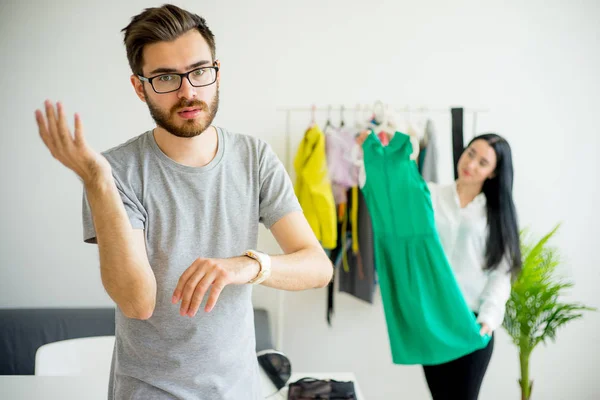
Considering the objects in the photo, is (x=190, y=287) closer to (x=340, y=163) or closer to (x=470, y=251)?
(x=470, y=251)

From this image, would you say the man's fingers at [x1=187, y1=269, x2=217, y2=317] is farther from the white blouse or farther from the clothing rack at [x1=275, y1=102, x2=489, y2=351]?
the clothing rack at [x1=275, y1=102, x2=489, y2=351]

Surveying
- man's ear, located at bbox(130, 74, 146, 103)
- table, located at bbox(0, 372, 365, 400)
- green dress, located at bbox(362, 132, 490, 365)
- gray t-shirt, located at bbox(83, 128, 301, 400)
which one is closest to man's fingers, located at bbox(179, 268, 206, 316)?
gray t-shirt, located at bbox(83, 128, 301, 400)

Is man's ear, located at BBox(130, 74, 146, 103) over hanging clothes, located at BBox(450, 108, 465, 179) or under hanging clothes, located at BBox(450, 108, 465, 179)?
over

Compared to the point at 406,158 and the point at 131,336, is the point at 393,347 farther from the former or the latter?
the point at 131,336

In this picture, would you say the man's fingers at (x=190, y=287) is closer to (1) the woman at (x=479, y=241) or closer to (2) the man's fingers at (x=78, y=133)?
(2) the man's fingers at (x=78, y=133)

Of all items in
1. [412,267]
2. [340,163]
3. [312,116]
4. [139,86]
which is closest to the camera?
[139,86]

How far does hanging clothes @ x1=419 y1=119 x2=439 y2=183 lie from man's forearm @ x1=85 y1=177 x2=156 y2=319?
84.3 inches

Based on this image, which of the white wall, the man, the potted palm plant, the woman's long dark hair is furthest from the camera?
the white wall

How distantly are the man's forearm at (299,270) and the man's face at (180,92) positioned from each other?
31 centimetres

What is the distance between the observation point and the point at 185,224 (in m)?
1.18

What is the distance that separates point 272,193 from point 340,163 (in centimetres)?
182

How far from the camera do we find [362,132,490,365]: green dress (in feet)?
7.69

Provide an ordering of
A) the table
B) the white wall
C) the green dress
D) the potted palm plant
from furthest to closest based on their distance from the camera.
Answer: the white wall → the potted palm plant → the green dress → the table

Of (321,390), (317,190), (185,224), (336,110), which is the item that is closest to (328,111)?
(336,110)
